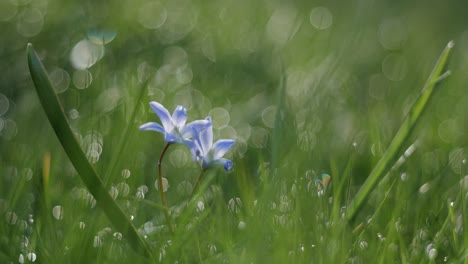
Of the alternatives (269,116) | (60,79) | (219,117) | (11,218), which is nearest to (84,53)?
(60,79)

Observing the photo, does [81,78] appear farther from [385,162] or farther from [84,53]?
[385,162]

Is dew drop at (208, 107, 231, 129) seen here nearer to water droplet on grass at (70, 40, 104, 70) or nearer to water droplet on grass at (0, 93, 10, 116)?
water droplet on grass at (70, 40, 104, 70)

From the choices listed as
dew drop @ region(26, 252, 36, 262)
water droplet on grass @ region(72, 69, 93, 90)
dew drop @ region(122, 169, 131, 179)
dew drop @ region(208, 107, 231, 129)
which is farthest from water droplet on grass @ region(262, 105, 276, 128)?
dew drop @ region(26, 252, 36, 262)

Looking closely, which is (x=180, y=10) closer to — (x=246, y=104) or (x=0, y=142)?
(x=246, y=104)

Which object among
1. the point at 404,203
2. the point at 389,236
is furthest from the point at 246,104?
the point at 389,236

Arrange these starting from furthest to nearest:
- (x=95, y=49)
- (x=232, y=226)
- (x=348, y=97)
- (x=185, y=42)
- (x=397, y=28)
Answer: (x=397, y=28)
(x=185, y=42)
(x=95, y=49)
(x=348, y=97)
(x=232, y=226)
